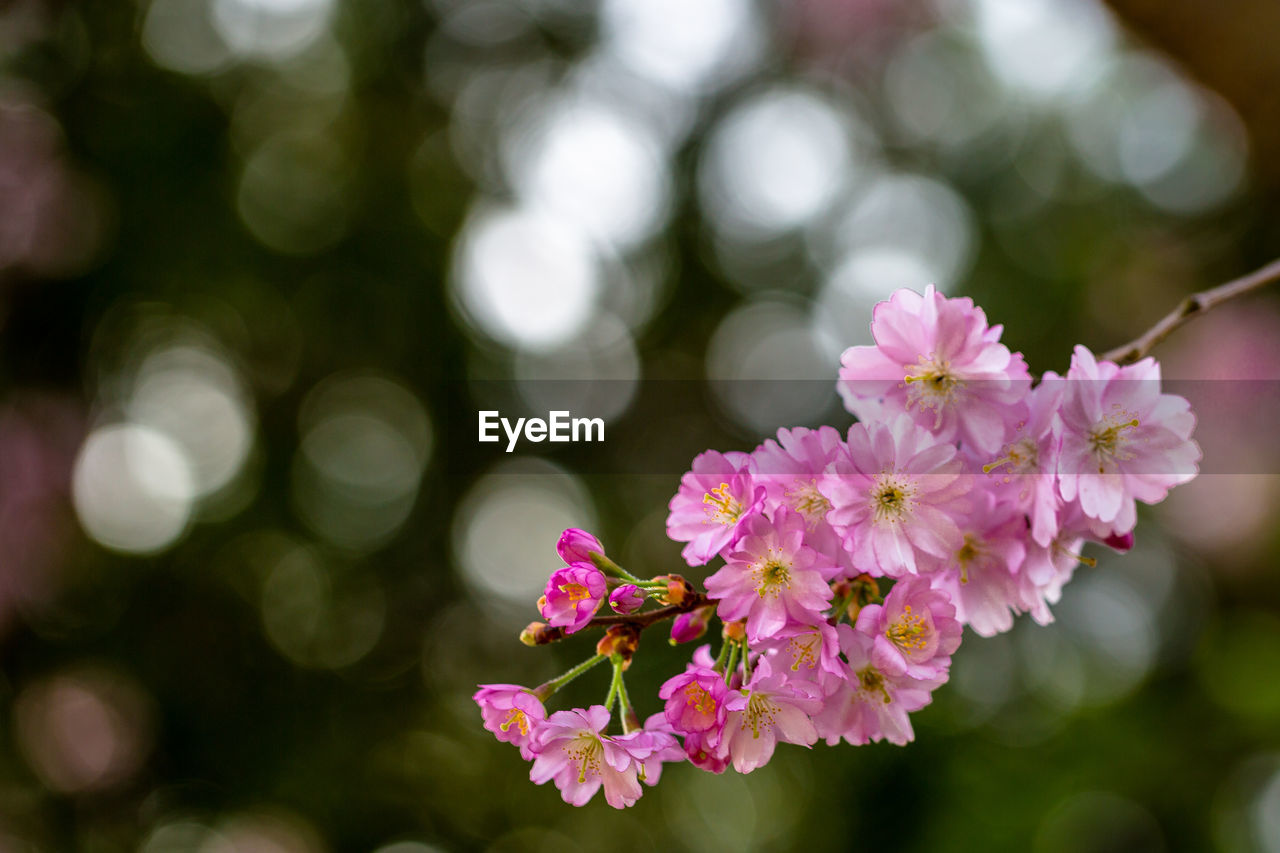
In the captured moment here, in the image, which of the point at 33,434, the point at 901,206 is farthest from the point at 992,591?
the point at 33,434

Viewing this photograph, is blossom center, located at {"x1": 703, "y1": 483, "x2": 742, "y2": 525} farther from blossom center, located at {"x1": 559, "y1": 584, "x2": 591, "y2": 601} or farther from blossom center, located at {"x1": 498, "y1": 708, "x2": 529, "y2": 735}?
blossom center, located at {"x1": 498, "y1": 708, "x2": 529, "y2": 735}

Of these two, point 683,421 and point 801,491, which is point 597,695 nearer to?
point 683,421

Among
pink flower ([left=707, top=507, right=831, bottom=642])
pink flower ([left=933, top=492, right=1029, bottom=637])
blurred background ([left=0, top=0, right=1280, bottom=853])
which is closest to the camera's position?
pink flower ([left=707, top=507, right=831, bottom=642])

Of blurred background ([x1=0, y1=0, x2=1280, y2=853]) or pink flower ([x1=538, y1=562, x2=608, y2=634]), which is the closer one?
pink flower ([x1=538, y1=562, x2=608, y2=634])

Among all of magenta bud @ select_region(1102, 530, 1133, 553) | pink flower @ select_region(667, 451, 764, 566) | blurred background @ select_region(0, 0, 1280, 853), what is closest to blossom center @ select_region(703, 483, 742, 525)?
pink flower @ select_region(667, 451, 764, 566)

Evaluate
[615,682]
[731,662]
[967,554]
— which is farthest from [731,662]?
[967,554]

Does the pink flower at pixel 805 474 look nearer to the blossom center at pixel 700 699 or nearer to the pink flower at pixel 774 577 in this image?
the pink flower at pixel 774 577
